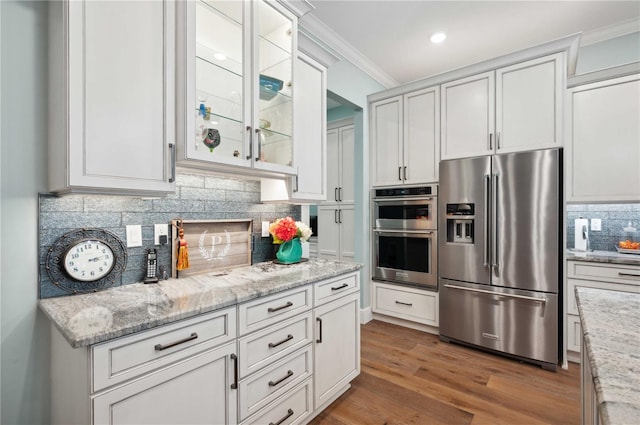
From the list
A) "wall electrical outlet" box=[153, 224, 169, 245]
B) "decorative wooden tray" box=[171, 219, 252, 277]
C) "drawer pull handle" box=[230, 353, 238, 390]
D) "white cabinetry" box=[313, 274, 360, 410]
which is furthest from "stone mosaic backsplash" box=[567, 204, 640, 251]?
"wall electrical outlet" box=[153, 224, 169, 245]

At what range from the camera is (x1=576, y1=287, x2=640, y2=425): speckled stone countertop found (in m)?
0.55

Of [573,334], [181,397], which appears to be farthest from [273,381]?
[573,334]

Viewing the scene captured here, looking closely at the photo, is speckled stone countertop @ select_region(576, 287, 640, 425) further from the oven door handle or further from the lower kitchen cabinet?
the oven door handle

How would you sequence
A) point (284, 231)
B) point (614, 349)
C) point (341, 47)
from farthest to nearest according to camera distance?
point (341, 47), point (284, 231), point (614, 349)

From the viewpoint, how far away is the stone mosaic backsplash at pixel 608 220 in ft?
9.13

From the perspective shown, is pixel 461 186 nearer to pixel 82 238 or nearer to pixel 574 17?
pixel 574 17

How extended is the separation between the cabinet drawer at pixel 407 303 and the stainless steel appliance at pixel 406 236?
0.31 ft

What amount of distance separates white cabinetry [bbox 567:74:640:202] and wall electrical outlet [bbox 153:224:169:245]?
3338 mm

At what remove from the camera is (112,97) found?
4.19 ft

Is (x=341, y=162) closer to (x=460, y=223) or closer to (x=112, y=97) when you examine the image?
(x=460, y=223)

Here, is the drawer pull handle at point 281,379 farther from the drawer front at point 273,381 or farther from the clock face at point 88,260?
A: the clock face at point 88,260

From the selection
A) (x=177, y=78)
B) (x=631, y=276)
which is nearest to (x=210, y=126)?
(x=177, y=78)

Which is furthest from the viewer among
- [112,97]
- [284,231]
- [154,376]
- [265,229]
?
[265,229]

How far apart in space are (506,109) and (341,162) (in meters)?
2.08
